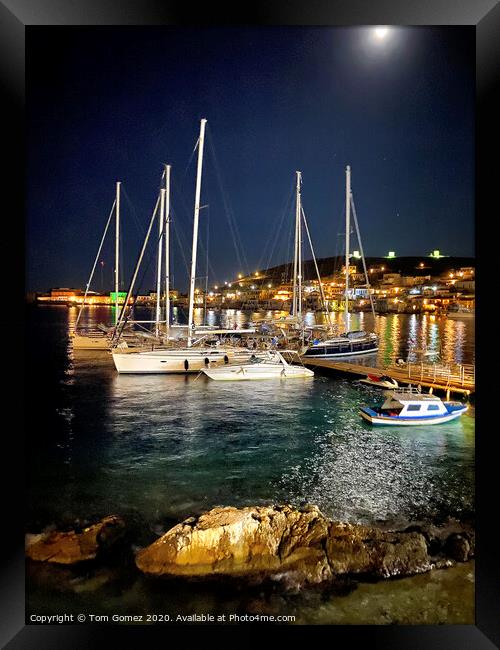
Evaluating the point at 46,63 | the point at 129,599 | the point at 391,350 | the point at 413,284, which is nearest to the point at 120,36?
the point at 46,63

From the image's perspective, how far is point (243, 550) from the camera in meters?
3.58

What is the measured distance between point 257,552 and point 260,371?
6.26 metres

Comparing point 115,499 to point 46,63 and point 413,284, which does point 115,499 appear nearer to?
point 46,63

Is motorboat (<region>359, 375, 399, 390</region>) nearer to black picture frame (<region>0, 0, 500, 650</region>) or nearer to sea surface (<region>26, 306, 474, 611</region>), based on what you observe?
sea surface (<region>26, 306, 474, 611</region>)

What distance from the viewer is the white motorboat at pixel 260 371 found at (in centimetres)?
946

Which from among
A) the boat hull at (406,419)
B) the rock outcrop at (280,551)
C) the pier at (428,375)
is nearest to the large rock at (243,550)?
the rock outcrop at (280,551)

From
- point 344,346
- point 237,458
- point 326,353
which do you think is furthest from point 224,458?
point 344,346

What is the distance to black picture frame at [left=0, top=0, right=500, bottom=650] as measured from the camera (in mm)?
3121

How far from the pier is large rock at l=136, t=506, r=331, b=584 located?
536 centimetres

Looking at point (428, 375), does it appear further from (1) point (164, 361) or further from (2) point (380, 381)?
(1) point (164, 361)

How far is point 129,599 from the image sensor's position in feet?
10.8

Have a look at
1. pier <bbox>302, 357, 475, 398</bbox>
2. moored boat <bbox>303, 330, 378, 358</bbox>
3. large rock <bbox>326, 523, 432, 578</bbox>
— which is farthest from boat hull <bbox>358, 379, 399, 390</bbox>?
large rock <bbox>326, 523, 432, 578</bbox>

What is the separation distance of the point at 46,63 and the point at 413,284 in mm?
45231

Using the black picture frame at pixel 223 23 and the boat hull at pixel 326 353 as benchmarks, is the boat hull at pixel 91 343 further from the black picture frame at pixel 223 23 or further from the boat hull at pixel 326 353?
the black picture frame at pixel 223 23
